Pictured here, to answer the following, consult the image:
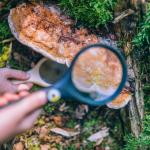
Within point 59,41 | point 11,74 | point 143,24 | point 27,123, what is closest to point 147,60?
point 143,24

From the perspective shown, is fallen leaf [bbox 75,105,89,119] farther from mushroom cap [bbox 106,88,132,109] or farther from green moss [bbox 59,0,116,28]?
green moss [bbox 59,0,116,28]

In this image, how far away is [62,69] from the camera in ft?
8.91

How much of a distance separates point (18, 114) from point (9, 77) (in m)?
1.18

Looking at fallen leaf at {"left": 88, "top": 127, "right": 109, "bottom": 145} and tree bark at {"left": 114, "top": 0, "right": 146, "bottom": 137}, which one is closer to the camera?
tree bark at {"left": 114, "top": 0, "right": 146, "bottom": 137}

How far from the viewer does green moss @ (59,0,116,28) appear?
255 centimetres

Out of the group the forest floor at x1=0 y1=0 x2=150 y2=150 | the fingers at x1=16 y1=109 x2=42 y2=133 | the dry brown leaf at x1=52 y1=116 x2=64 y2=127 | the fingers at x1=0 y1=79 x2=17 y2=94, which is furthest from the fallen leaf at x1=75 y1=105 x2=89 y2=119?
the fingers at x1=16 y1=109 x2=42 y2=133

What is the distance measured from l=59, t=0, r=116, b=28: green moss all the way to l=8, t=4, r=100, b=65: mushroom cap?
61mm

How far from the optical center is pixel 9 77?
8.37 ft

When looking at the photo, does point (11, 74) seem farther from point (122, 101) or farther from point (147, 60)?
point (147, 60)

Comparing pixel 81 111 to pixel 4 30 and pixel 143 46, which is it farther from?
pixel 4 30

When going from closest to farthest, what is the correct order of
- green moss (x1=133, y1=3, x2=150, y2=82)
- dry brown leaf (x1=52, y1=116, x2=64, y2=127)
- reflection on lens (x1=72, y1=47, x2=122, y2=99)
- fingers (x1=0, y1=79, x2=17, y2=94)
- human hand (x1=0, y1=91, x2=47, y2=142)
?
human hand (x1=0, y1=91, x2=47, y2=142) < reflection on lens (x1=72, y1=47, x2=122, y2=99) < fingers (x1=0, y1=79, x2=17, y2=94) < green moss (x1=133, y1=3, x2=150, y2=82) < dry brown leaf (x1=52, y1=116, x2=64, y2=127)

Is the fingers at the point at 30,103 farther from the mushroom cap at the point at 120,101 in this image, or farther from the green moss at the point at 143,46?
the green moss at the point at 143,46

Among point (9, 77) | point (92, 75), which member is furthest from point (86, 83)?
point (9, 77)

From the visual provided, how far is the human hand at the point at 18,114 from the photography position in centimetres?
136
